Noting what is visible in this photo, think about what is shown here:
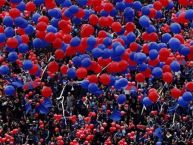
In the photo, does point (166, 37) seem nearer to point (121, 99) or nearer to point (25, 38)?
point (121, 99)

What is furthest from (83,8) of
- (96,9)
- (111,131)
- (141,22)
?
(111,131)

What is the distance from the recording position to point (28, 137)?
350cm

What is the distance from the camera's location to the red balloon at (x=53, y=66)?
3.56 metres

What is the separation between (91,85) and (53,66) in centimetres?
27

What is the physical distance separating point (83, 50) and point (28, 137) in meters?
0.63

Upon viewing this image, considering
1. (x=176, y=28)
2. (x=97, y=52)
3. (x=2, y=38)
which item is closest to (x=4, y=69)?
(x=2, y=38)

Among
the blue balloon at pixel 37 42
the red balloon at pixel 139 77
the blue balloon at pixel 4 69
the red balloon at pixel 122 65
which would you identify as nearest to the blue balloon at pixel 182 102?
the red balloon at pixel 139 77

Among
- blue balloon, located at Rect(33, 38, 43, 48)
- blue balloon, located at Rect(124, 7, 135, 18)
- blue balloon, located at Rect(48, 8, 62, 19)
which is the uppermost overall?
blue balloon, located at Rect(48, 8, 62, 19)

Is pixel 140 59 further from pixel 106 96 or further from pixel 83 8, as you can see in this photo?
pixel 83 8

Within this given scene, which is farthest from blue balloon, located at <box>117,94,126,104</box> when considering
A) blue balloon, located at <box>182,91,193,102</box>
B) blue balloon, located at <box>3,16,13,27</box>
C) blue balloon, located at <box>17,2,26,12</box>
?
blue balloon, located at <box>17,2,26,12</box>

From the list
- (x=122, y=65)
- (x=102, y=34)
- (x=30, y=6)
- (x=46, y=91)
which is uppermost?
(x=30, y=6)

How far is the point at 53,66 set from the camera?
3.56 meters

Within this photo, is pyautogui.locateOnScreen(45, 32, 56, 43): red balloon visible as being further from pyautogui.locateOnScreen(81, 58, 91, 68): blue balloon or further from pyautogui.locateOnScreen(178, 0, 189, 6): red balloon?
pyautogui.locateOnScreen(178, 0, 189, 6): red balloon

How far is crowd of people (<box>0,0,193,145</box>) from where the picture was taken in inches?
137
